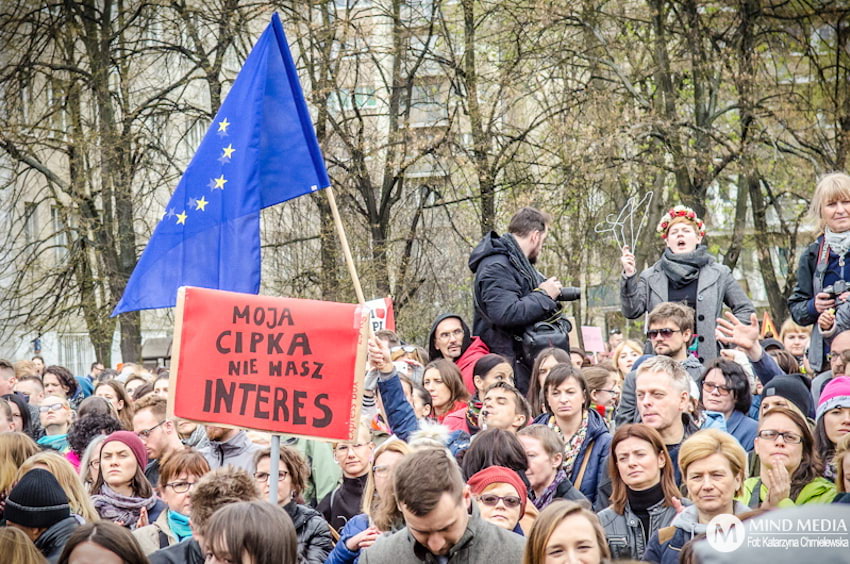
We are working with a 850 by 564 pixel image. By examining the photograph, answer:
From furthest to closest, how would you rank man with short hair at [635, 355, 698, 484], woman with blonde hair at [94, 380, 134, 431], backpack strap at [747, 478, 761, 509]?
woman with blonde hair at [94, 380, 134, 431], man with short hair at [635, 355, 698, 484], backpack strap at [747, 478, 761, 509]

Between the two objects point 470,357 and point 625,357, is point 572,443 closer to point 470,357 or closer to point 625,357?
point 470,357

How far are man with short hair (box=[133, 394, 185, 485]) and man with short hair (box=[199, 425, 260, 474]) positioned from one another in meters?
1.12

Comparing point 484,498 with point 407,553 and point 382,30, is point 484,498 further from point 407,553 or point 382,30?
point 382,30

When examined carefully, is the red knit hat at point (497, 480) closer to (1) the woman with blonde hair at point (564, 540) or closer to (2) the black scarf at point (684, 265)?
(1) the woman with blonde hair at point (564, 540)

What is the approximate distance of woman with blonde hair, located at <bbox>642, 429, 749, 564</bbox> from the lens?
5242 millimetres

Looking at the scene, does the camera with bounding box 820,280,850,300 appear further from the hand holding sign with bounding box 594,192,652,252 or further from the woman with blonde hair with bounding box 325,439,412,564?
the woman with blonde hair with bounding box 325,439,412,564

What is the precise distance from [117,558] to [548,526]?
5.73 ft

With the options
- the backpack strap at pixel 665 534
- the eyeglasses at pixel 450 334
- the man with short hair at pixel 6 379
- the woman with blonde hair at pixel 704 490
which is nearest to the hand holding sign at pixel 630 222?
the eyeglasses at pixel 450 334

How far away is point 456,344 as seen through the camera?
9.84m

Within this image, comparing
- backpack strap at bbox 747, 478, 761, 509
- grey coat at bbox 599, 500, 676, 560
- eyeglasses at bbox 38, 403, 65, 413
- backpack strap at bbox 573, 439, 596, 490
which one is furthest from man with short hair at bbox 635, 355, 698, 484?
eyeglasses at bbox 38, 403, 65, 413

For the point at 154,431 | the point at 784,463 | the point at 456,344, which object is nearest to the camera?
the point at 784,463

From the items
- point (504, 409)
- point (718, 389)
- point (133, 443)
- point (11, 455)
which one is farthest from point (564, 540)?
point (11, 455)

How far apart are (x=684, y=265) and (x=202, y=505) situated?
194 inches

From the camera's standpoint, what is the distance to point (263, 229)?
22.6m
